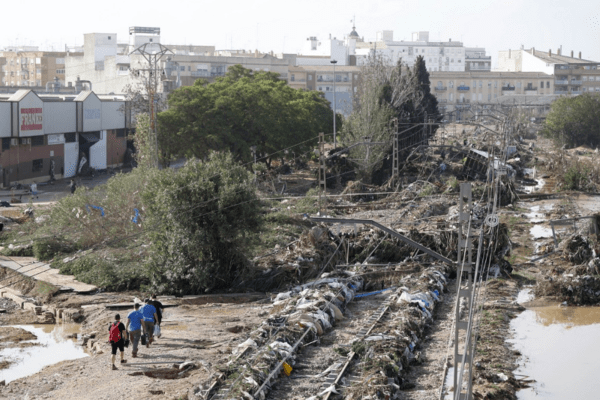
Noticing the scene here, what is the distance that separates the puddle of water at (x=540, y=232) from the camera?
1313 inches

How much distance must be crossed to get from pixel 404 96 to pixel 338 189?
33.2 feet

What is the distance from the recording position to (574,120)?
7781cm

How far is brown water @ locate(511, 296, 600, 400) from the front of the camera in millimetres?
16141

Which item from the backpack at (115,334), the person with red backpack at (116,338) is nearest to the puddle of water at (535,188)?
the person with red backpack at (116,338)

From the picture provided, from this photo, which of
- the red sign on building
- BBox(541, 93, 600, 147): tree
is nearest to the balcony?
BBox(541, 93, 600, 147): tree

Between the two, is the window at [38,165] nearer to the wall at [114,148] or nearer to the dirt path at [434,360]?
the wall at [114,148]

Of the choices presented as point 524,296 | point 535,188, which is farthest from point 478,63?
point 524,296

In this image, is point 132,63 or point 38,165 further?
point 132,63

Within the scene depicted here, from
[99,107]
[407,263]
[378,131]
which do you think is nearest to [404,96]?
[378,131]

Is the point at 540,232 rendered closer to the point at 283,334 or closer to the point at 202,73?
the point at 283,334

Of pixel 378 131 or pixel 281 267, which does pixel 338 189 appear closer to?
pixel 378 131

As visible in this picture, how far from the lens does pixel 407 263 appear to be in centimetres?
2509

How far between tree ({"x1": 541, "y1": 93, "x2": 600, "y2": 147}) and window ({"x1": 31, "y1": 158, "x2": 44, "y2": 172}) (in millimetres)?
49796

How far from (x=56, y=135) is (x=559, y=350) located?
3888 cm
